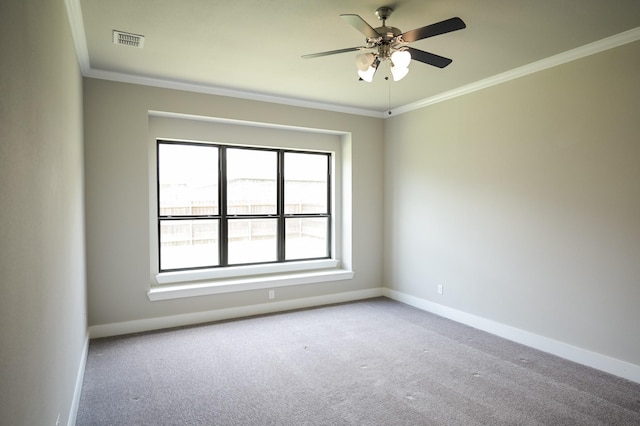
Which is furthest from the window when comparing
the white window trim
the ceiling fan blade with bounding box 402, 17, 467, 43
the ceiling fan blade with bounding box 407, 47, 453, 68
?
the ceiling fan blade with bounding box 402, 17, 467, 43

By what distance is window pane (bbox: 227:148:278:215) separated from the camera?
5.06 m

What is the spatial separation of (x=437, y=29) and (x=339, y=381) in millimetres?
2726

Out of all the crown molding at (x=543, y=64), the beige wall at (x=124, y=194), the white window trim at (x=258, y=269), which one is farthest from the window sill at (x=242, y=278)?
the crown molding at (x=543, y=64)

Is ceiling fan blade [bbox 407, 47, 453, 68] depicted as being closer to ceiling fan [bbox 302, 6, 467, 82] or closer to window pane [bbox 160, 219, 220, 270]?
ceiling fan [bbox 302, 6, 467, 82]

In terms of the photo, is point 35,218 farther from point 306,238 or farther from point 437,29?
point 306,238

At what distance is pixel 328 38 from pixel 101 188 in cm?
283

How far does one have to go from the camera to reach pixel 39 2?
1.65m

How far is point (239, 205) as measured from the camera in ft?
16.8

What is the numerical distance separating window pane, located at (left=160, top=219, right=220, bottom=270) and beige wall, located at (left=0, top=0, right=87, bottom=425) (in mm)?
1968

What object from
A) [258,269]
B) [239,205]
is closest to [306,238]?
[258,269]

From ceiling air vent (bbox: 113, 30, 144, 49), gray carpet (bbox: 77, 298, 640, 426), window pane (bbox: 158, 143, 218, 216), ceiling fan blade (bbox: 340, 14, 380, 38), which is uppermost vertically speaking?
ceiling air vent (bbox: 113, 30, 144, 49)

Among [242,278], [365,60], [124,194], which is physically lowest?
[242,278]

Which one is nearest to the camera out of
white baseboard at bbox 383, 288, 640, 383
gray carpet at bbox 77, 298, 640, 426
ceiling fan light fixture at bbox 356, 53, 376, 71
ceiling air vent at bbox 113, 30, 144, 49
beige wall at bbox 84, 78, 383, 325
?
gray carpet at bbox 77, 298, 640, 426

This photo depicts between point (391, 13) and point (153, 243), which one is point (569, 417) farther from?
point (153, 243)
